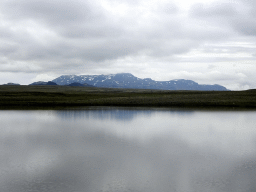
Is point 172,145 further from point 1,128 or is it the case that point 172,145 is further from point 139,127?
point 1,128

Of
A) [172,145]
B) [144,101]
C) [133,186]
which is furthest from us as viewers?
[144,101]

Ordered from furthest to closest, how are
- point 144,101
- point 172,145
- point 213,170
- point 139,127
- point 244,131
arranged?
1. point 144,101
2. point 139,127
3. point 244,131
4. point 172,145
5. point 213,170

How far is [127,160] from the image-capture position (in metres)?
16.1

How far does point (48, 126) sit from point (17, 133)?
15.4 ft

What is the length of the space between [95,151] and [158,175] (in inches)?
239

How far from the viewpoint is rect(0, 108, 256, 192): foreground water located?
1223cm

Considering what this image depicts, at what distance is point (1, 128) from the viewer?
28328 millimetres

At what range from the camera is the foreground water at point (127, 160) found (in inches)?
481

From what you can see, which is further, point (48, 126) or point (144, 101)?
point (144, 101)

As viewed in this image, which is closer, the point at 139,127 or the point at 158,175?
the point at 158,175

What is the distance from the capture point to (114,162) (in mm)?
15664

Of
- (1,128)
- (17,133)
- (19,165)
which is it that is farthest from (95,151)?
(1,128)

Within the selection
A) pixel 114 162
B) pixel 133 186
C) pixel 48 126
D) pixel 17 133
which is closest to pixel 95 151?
pixel 114 162

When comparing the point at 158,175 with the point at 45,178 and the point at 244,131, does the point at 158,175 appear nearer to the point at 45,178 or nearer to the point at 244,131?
the point at 45,178
